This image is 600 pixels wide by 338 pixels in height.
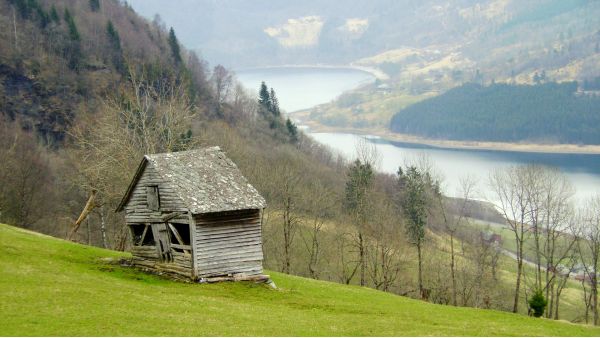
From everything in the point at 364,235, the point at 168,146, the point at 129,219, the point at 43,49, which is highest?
the point at 43,49

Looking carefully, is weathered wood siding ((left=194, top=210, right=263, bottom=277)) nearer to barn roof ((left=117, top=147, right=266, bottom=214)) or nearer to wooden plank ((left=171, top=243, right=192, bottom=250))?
wooden plank ((left=171, top=243, right=192, bottom=250))

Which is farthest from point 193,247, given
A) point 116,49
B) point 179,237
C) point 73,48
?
point 116,49

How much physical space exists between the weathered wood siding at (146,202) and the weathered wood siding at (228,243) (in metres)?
1.58

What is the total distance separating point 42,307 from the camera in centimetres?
2820

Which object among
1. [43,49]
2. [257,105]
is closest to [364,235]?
[43,49]

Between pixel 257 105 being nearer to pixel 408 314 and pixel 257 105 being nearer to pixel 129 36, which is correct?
pixel 129 36

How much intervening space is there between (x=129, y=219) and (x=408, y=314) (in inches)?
751

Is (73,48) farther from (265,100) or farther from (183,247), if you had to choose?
(183,247)

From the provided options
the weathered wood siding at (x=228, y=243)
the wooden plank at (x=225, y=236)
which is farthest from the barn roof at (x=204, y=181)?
the wooden plank at (x=225, y=236)

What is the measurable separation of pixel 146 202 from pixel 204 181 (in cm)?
436

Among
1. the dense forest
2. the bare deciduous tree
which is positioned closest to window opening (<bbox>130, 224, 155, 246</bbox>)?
the dense forest

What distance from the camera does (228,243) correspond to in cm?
4175

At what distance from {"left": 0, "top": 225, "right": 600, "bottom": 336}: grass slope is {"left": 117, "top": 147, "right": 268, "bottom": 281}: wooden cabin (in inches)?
57.4

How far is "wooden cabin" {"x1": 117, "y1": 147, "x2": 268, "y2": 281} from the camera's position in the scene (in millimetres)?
40781
